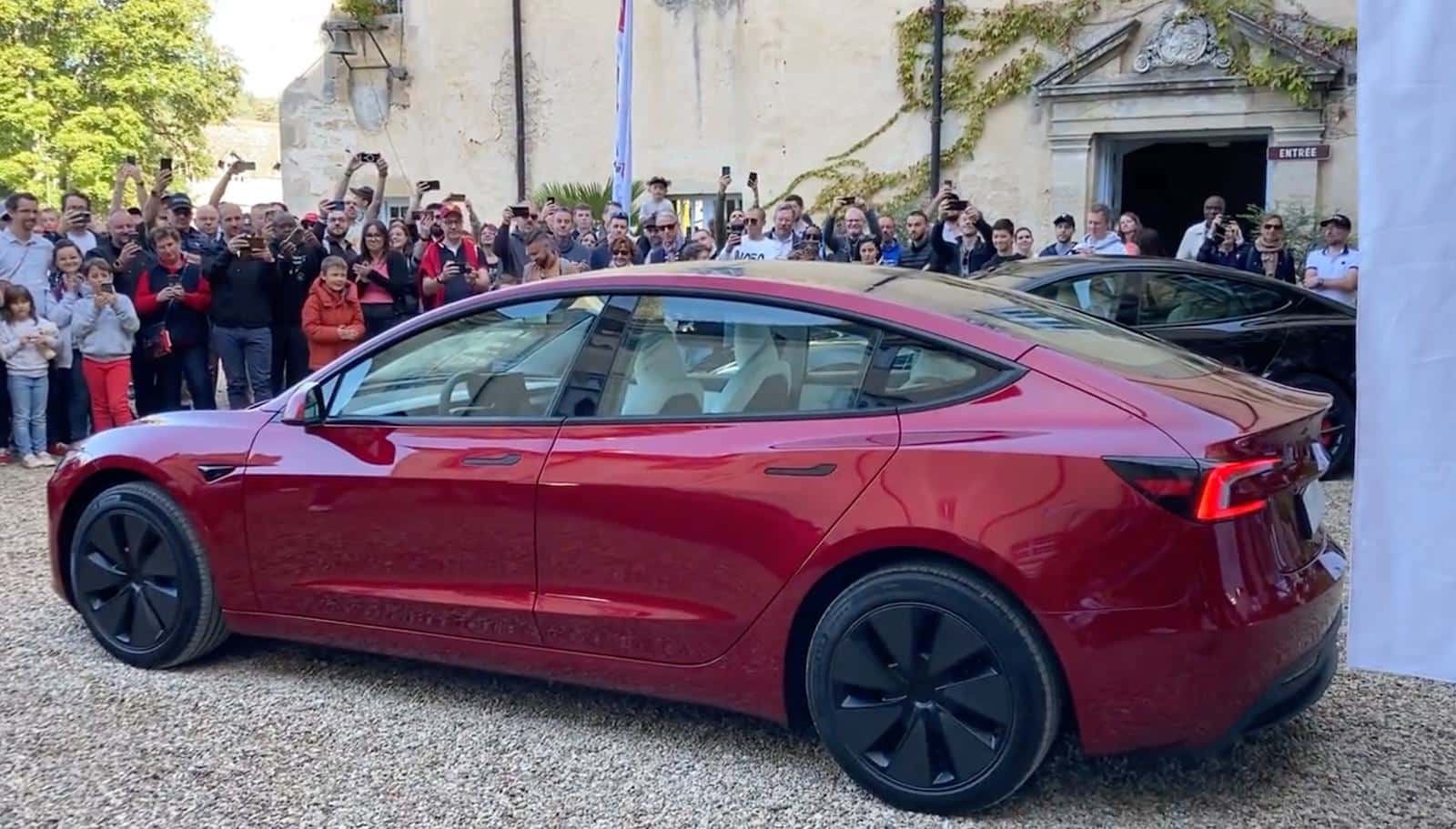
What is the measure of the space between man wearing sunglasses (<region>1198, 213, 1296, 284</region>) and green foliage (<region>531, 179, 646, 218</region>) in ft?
26.7

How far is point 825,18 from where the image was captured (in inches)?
625

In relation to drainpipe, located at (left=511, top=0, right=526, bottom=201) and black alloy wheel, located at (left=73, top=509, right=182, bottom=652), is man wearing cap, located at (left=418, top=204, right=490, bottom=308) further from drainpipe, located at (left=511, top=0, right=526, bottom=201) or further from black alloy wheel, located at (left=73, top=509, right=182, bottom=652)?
drainpipe, located at (left=511, top=0, right=526, bottom=201)

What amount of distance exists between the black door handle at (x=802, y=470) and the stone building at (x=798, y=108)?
1140 centimetres

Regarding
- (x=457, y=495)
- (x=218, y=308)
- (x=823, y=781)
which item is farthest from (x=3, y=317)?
(x=823, y=781)

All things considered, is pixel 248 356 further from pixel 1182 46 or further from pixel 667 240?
pixel 1182 46

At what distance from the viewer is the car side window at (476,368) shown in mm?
4195

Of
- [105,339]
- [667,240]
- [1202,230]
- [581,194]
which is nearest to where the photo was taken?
[105,339]

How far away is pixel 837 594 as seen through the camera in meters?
3.68

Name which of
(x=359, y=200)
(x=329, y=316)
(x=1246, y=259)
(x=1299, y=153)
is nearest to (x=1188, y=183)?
(x=1299, y=153)

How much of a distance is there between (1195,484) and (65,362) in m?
8.64

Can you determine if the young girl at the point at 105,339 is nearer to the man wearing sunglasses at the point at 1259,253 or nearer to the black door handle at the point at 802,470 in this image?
the black door handle at the point at 802,470

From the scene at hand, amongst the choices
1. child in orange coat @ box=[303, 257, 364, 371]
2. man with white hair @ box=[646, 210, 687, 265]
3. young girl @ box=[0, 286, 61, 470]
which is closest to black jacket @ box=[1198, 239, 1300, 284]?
man with white hair @ box=[646, 210, 687, 265]

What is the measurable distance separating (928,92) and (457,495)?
41.0ft

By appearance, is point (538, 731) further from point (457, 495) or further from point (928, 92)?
point (928, 92)
